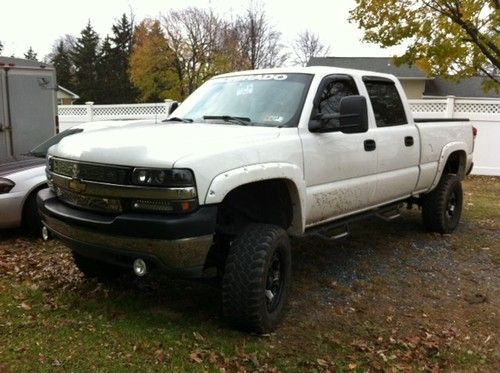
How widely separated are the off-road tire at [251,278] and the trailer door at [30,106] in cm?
647

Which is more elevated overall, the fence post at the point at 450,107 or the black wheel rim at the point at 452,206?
the fence post at the point at 450,107

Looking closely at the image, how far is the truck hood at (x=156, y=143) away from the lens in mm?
3459

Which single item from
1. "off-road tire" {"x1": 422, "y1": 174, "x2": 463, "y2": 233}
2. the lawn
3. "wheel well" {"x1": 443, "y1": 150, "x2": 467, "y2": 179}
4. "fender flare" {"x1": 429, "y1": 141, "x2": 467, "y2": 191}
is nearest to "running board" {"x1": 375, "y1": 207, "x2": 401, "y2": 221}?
the lawn

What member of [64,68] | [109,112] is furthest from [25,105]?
[64,68]

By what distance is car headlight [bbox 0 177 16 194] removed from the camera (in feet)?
19.9

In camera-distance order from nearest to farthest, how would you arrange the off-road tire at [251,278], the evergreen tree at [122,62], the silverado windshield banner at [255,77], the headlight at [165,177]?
the headlight at [165,177], the off-road tire at [251,278], the silverado windshield banner at [255,77], the evergreen tree at [122,62]

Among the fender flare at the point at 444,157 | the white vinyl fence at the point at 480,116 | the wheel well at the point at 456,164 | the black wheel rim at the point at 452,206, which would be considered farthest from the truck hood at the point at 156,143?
the white vinyl fence at the point at 480,116

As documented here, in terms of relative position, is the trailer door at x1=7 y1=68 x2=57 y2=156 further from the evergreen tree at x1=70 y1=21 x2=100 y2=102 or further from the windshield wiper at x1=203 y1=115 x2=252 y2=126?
the evergreen tree at x1=70 y1=21 x2=100 y2=102

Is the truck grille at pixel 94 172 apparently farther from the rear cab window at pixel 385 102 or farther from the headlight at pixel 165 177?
the rear cab window at pixel 385 102

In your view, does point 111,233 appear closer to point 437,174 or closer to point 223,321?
point 223,321

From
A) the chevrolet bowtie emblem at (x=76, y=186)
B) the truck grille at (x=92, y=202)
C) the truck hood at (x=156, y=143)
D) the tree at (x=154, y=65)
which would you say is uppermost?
the tree at (x=154, y=65)

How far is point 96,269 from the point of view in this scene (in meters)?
4.84

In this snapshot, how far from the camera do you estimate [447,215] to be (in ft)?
23.2

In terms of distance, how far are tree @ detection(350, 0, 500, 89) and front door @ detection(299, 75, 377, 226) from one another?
903 cm
